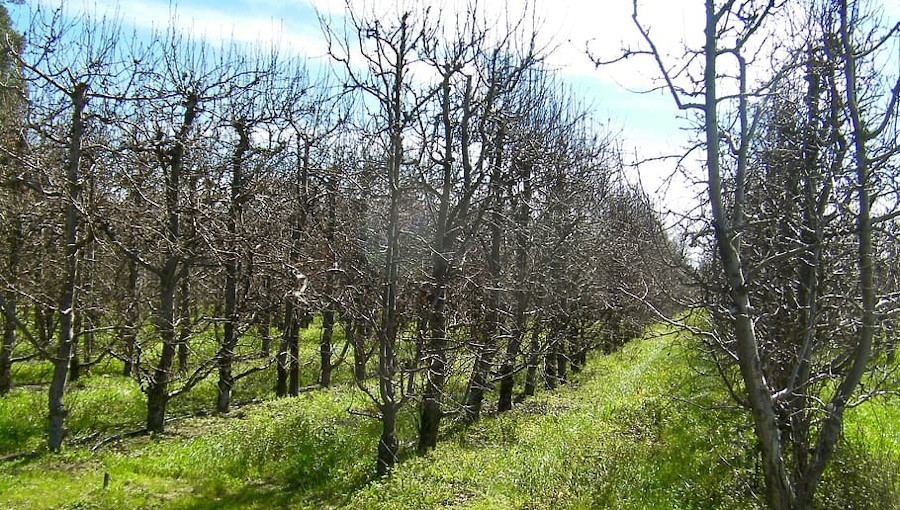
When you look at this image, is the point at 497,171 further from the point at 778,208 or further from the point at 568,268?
the point at 778,208

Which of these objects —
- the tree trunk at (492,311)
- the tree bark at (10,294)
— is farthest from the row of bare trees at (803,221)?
the tree bark at (10,294)

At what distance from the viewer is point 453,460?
9.17 metres

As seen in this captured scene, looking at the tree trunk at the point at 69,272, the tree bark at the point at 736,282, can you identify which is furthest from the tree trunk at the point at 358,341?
the tree bark at the point at 736,282

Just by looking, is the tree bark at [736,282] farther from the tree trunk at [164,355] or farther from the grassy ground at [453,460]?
the tree trunk at [164,355]

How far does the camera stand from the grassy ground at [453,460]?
713cm

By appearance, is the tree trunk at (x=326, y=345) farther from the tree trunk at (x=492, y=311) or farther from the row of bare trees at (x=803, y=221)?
the row of bare trees at (x=803, y=221)

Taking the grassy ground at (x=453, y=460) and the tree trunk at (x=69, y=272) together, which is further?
the tree trunk at (x=69, y=272)

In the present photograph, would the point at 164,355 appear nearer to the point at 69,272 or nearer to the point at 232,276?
the point at 232,276

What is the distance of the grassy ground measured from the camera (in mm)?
7129

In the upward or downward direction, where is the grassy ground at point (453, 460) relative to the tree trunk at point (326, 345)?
downward

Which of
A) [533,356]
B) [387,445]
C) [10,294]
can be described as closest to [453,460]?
[387,445]

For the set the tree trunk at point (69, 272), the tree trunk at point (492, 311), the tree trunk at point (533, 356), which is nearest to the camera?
the tree trunk at point (69, 272)

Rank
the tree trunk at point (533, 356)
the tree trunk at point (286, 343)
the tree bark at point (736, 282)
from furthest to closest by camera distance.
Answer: the tree trunk at point (286, 343)
the tree trunk at point (533, 356)
the tree bark at point (736, 282)

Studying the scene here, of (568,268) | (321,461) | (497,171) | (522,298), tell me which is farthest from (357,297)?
(568,268)
